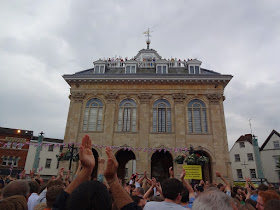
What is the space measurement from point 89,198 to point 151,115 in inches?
862

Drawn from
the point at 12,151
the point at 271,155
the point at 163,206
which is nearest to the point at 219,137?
the point at 163,206

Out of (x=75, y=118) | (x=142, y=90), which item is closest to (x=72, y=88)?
(x=75, y=118)

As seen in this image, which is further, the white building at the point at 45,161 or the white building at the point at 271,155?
the white building at the point at 45,161

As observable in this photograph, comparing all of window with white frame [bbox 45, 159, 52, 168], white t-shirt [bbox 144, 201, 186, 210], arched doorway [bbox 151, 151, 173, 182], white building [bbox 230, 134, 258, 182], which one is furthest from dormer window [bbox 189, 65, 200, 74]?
window with white frame [bbox 45, 159, 52, 168]

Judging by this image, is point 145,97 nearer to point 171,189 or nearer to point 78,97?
point 78,97

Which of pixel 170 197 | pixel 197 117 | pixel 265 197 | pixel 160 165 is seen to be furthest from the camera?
pixel 160 165

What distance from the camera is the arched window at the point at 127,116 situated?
23.2 meters

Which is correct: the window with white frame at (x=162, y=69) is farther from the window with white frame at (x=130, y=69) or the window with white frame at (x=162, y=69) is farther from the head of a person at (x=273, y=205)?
the head of a person at (x=273, y=205)

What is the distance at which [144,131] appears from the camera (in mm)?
22547

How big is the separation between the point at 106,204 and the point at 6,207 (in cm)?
143

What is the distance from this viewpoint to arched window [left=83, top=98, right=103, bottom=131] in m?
23.4

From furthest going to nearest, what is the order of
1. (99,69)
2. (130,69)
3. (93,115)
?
(99,69) < (130,69) < (93,115)

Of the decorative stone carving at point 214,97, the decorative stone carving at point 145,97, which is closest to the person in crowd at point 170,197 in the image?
the decorative stone carving at point 145,97

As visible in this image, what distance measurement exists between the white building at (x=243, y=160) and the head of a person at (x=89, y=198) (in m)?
42.0
